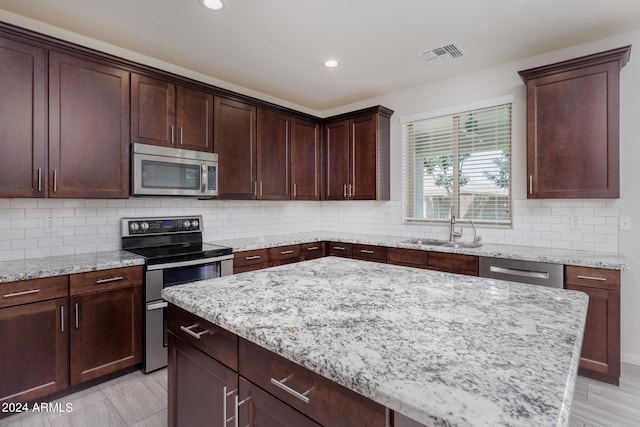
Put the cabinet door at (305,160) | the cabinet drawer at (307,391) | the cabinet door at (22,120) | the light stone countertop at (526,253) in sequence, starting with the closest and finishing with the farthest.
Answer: the cabinet drawer at (307,391)
the cabinet door at (22,120)
the light stone countertop at (526,253)
the cabinet door at (305,160)

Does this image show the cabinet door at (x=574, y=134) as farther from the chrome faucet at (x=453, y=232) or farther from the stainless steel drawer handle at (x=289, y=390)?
the stainless steel drawer handle at (x=289, y=390)

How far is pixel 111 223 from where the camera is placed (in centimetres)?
289

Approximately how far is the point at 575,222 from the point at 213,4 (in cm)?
342

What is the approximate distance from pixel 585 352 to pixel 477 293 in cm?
178

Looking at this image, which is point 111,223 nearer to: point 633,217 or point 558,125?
point 558,125

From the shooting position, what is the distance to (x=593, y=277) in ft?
7.77

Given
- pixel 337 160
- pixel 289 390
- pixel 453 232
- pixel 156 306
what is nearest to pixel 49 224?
pixel 156 306

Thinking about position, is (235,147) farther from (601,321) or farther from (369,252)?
(601,321)

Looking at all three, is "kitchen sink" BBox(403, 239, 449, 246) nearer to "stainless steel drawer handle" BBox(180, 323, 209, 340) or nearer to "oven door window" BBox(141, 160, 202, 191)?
"oven door window" BBox(141, 160, 202, 191)

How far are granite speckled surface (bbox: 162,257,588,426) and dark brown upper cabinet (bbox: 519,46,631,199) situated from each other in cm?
170

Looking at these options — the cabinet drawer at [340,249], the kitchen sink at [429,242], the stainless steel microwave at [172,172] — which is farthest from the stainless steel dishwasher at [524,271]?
the stainless steel microwave at [172,172]

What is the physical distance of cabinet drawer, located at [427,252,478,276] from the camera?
9.45ft

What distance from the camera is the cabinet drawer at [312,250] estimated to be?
3842 mm

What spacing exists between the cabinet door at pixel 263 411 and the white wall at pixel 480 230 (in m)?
2.41
